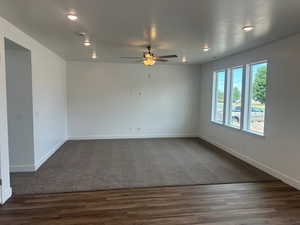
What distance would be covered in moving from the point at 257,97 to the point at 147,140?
11.9 ft

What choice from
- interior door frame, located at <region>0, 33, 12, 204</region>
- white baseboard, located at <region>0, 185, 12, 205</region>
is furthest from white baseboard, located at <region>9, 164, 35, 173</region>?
interior door frame, located at <region>0, 33, 12, 204</region>

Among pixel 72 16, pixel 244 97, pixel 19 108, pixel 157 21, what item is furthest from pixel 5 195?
pixel 244 97

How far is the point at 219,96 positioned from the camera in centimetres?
652

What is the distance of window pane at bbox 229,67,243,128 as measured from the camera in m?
5.35

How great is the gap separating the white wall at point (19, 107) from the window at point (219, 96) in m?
4.87

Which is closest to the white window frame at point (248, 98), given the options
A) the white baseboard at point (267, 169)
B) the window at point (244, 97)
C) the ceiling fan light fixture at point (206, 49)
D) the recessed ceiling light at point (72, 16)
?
the window at point (244, 97)

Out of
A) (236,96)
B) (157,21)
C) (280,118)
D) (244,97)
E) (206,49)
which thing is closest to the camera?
(157,21)

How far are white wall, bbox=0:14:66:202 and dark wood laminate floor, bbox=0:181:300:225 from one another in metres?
0.67

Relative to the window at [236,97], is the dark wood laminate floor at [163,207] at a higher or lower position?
lower

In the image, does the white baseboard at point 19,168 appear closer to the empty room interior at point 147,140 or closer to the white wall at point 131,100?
the empty room interior at point 147,140

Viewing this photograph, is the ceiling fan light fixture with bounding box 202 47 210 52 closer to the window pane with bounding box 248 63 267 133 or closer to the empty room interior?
the empty room interior

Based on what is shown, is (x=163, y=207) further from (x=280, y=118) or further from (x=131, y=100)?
(x=131, y=100)

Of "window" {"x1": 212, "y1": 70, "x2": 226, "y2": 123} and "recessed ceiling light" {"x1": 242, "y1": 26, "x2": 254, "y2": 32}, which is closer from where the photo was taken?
"recessed ceiling light" {"x1": 242, "y1": 26, "x2": 254, "y2": 32}

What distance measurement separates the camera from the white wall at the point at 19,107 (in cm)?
394
